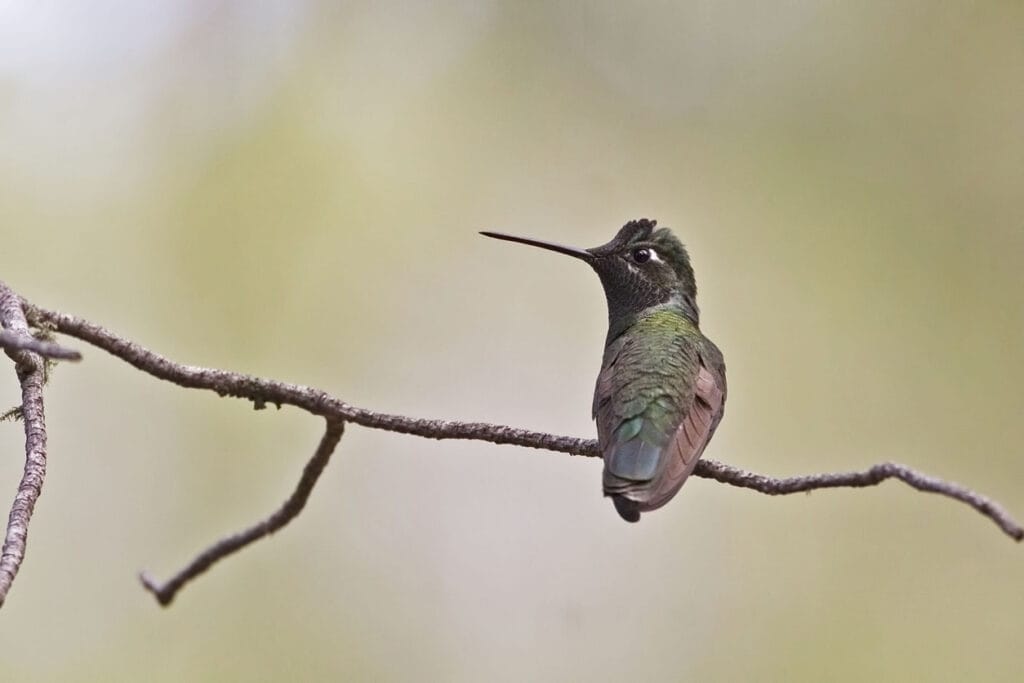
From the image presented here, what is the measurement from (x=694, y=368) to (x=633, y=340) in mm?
198

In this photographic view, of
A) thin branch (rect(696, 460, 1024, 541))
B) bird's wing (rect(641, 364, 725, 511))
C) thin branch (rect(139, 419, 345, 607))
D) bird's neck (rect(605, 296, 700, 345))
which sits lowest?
thin branch (rect(139, 419, 345, 607))

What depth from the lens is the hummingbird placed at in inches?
69.6

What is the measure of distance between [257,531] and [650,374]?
3.63 feet

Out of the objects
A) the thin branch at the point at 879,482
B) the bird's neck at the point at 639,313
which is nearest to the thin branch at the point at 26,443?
the thin branch at the point at 879,482

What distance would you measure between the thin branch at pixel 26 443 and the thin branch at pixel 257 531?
0.16m

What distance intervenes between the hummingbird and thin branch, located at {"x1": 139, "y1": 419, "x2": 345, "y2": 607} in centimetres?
50

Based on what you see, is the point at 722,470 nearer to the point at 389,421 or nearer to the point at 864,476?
the point at 864,476

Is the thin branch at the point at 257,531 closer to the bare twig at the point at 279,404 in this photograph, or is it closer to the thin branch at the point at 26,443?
the bare twig at the point at 279,404

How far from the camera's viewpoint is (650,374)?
225 cm

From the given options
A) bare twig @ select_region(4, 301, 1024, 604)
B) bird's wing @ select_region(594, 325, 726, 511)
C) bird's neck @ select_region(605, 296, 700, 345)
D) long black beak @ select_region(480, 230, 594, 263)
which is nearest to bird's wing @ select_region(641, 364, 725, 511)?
bird's wing @ select_region(594, 325, 726, 511)

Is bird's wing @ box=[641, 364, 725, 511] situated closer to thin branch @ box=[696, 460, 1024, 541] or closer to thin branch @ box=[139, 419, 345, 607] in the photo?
thin branch @ box=[696, 460, 1024, 541]

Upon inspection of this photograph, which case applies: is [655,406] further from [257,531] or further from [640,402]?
[257,531]

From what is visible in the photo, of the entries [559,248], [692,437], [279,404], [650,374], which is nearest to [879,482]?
[692,437]

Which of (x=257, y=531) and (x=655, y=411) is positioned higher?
(x=655, y=411)
